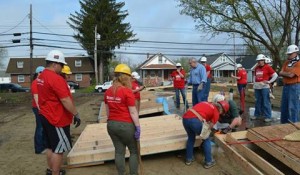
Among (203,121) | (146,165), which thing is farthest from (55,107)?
(203,121)

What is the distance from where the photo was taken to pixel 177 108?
537 inches

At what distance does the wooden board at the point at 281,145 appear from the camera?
540 centimetres

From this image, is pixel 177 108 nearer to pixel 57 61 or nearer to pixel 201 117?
pixel 201 117

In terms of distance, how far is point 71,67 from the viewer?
62719 mm

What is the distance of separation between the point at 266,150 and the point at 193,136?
1228 millimetres

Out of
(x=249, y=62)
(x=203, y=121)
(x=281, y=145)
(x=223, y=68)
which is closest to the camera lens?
(x=281, y=145)

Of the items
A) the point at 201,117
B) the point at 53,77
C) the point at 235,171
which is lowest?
the point at 235,171

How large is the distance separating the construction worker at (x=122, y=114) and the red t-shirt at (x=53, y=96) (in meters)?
0.63

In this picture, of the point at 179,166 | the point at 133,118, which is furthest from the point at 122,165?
the point at 179,166

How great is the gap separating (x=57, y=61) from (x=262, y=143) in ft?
12.0

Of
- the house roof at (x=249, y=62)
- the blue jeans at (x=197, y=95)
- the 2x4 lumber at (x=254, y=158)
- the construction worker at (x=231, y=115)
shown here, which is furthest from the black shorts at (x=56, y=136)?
the house roof at (x=249, y=62)

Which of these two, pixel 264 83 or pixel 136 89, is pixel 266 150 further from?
pixel 136 89

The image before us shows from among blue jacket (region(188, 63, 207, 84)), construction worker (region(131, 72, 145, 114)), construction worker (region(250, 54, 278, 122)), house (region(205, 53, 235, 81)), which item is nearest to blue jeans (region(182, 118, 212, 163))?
construction worker (region(131, 72, 145, 114))

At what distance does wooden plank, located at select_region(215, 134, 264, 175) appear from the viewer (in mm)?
5539
